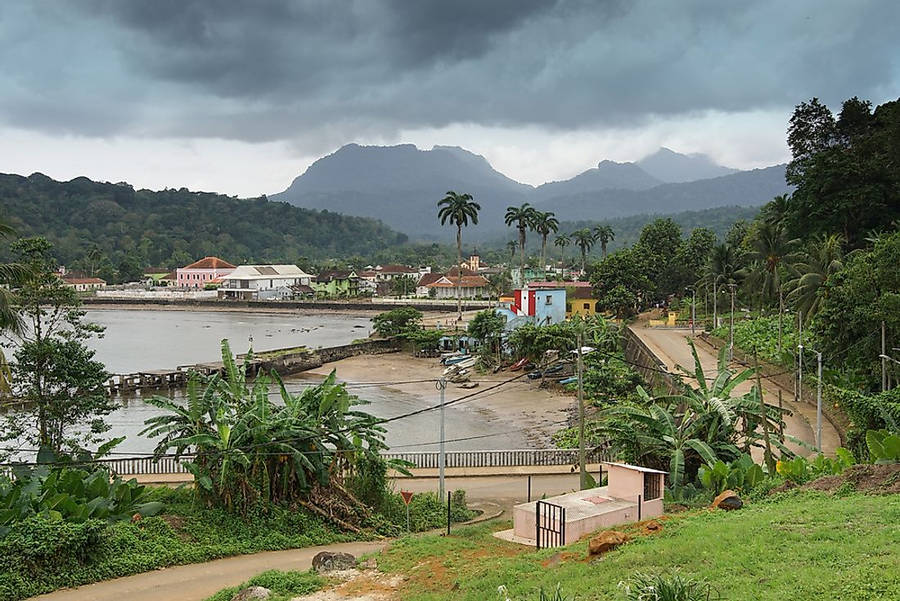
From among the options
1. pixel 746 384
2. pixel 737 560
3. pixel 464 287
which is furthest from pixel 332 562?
pixel 464 287

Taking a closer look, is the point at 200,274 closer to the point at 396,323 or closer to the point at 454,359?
the point at 396,323

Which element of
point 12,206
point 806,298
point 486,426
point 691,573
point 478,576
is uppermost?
point 12,206

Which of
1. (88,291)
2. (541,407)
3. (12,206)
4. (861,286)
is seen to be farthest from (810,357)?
(12,206)

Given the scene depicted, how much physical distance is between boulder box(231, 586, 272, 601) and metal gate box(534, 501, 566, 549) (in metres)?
4.84

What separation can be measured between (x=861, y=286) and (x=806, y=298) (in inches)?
290

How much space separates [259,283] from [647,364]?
8817 centimetres

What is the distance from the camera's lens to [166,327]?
85250mm

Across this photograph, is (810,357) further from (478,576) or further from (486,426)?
(478,576)

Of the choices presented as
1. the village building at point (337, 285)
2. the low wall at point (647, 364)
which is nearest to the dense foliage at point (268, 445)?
the low wall at point (647, 364)

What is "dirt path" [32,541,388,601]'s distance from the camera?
1273 cm

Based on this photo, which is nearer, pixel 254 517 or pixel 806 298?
pixel 254 517

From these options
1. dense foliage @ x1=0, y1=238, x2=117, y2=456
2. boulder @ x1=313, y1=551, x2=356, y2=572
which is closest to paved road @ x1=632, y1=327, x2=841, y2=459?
boulder @ x1=313, y1=551, x2=356, y2=572

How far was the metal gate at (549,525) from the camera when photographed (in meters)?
13.8

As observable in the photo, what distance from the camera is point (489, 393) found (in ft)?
138
